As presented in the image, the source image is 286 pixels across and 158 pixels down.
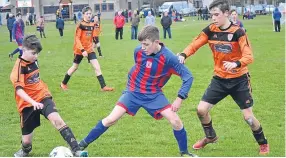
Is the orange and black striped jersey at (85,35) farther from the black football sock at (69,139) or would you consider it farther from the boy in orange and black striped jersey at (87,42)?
the black football sock at (69,139)

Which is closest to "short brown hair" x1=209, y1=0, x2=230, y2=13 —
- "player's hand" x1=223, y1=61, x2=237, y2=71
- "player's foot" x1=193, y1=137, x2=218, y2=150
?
"player's hand" x1=223, y1=61, x2=237, y2=71

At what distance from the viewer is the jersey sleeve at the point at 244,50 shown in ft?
21.6

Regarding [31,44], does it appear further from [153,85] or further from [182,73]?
[182,73]

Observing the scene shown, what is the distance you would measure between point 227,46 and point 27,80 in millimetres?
2575

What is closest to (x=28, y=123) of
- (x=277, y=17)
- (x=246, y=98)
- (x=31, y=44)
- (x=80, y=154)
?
(x=80, y=154)

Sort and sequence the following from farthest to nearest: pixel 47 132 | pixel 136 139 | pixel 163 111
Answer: pixel 47 132, pixel 136 139, pixel 163 111

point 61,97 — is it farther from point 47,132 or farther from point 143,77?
point 143,77

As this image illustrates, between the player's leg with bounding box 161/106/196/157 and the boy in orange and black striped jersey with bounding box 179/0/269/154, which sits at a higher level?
the boy in orange and black striped jersey with bounding box 179/0/269/154

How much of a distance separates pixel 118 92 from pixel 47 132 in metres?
4.29

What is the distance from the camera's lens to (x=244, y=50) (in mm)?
6652

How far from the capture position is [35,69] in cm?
687

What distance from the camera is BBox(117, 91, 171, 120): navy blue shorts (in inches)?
263

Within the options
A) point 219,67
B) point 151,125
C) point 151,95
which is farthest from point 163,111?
point 151,125

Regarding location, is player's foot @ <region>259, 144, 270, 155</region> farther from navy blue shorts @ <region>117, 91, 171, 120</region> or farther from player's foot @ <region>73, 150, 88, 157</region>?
player's foot @ <region>73, 150, 88, 157</region>
